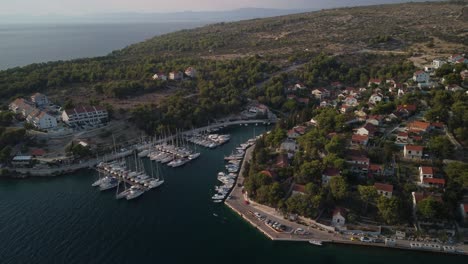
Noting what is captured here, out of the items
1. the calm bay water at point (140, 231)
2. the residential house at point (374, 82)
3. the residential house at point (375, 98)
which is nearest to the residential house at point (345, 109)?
the residential house at point (375, 98)

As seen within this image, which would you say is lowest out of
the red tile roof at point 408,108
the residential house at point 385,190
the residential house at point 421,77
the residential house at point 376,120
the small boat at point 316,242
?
the small boat at point 316,242

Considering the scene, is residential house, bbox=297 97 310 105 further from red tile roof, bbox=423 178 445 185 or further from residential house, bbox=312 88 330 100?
red tile roof, bbox=423 178 445 185

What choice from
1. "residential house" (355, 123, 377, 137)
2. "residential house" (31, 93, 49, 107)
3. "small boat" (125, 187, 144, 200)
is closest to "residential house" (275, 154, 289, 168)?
"residential house" (355, 123, 377, 137)

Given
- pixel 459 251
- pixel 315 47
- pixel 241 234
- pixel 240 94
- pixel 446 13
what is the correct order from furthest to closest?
pixel 446 13 < pixel 315 47 < pixel 240 94 < pixel 241 234 < pixel 459 251

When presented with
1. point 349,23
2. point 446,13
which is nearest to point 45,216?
point 349,23

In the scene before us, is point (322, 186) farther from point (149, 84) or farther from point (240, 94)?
→ point (149, 84)

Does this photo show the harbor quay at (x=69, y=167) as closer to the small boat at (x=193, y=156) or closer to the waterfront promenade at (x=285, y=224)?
the small boat at (x=193, y=156)
